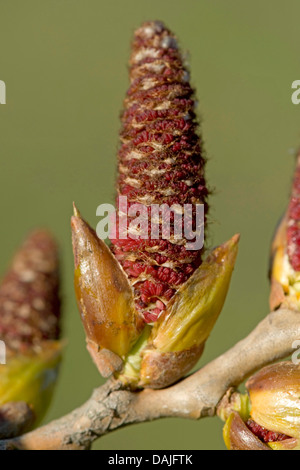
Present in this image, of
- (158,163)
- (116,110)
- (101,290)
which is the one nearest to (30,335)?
(101,290)

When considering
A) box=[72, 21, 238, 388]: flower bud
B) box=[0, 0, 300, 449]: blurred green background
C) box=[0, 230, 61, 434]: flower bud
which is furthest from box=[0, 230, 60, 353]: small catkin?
box=[0, 0, 300, 449]: blurred green background

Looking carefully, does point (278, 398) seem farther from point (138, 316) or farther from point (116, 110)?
point (116, 110)

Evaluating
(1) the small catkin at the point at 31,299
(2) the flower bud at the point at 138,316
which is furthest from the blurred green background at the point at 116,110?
(2) the flower bud at the point at 138,316

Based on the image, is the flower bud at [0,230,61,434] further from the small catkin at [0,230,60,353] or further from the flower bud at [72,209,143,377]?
the flower bud at [72,209,143,377]

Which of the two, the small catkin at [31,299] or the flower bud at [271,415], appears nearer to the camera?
the flower bud at [271,415]

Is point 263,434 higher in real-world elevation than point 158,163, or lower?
lower

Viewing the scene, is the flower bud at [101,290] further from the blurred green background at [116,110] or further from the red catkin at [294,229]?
the blurred green background at [116,110]
